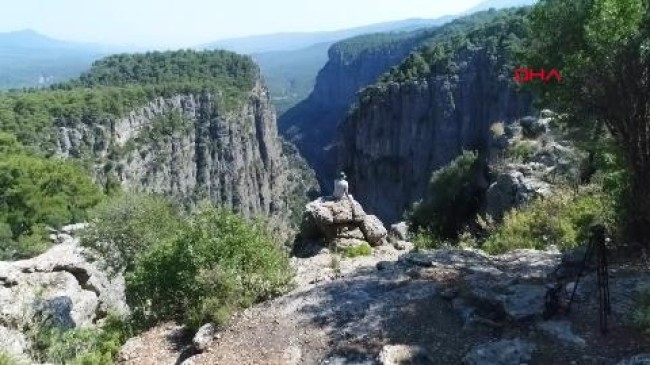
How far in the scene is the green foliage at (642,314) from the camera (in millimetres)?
10109

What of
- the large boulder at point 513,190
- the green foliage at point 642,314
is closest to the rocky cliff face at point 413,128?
the large boulder at point 513,190

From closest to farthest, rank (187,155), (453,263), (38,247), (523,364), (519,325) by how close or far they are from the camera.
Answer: (523,364), (519,325), (453,263), (38,247), (187,155)

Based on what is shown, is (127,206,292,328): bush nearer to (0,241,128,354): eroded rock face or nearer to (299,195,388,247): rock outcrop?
(0,241,128,354): eroded rock face

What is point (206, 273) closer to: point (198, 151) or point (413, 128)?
point (413, 128)

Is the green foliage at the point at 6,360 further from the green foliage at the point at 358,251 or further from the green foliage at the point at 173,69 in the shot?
the green foliage at the point at 173,69

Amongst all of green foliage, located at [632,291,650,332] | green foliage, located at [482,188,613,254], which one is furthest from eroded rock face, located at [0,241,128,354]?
green foliage, located at [632,291,650,332]

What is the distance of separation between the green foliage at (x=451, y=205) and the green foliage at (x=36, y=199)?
26960 mm

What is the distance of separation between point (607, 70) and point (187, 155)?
384ft

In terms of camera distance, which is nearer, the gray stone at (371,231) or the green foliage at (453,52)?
the gray stone at (371,231)

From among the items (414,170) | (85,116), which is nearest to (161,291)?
(414,170)

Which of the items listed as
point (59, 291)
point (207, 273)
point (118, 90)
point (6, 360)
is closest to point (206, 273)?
point (207, 273)

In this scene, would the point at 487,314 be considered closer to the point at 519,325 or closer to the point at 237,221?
the point at 519,325

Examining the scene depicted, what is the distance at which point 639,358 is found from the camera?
30.0ft

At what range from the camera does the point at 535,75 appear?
44.7 ft
